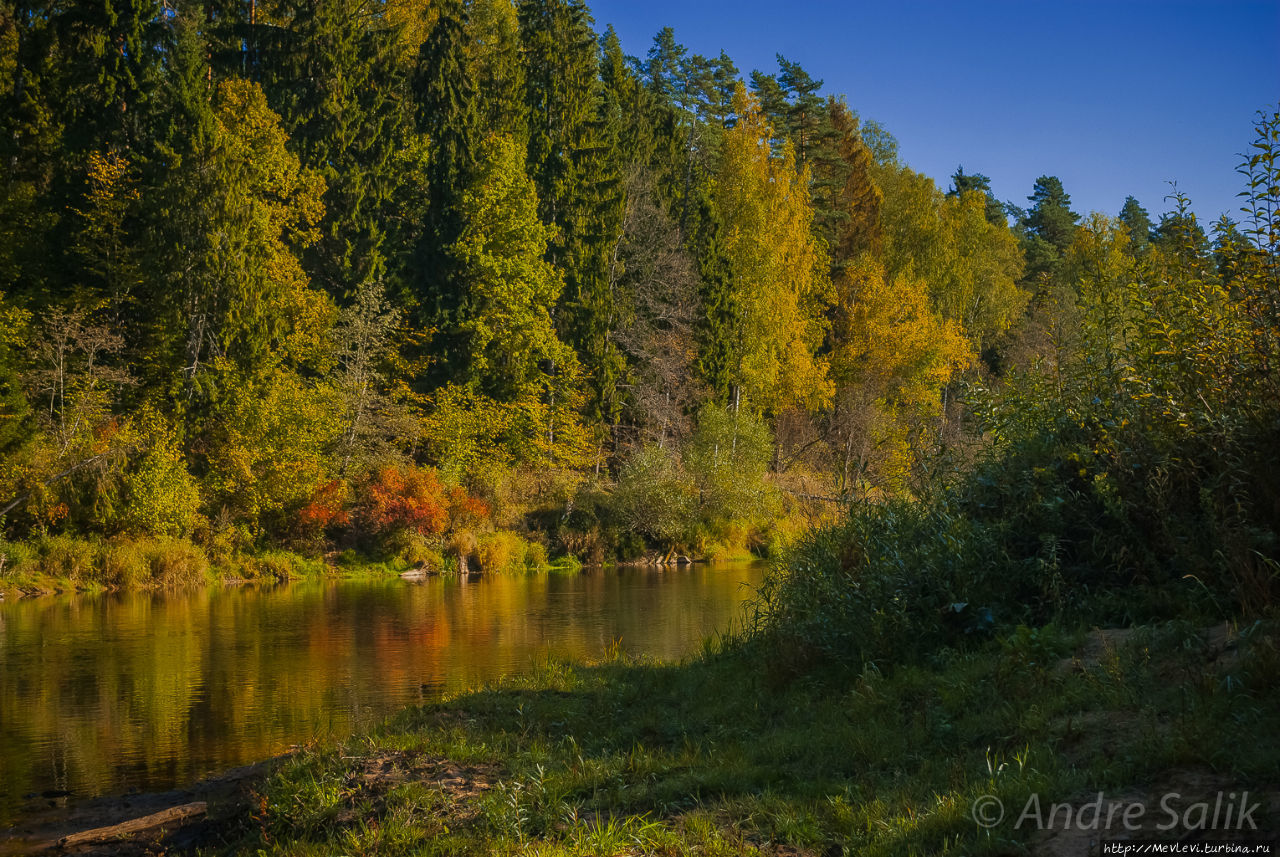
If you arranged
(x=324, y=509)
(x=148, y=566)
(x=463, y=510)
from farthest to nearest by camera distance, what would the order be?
(x=463, y=510)
(x=324, y=509)
(x=148, y=566)

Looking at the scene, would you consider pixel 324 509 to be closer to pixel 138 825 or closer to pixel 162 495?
pixel 162 495

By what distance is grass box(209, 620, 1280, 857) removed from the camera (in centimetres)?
606

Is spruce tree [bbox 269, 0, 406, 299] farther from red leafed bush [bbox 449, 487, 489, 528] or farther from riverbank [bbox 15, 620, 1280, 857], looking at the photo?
riverbank [bbox 15, 620, 1280, 857]

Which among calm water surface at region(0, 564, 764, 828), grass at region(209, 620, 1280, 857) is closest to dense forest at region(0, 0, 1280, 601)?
calm water surface at region(0, 564, 764, 828)

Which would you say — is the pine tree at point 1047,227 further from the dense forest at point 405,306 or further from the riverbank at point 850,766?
the riverbank at point 850,766

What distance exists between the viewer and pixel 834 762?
768cm

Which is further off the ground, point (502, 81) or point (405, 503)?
point (502, 81)

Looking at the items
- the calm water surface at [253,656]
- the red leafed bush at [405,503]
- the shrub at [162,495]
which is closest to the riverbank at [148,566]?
the shrub at [162,495]

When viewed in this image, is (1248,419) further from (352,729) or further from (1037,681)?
(352,729)

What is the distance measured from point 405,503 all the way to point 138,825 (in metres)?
25.6

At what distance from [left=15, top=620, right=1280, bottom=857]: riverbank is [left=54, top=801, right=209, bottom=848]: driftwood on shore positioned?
1.29ft

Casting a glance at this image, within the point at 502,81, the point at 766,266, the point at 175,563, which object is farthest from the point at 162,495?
the point at 766,266

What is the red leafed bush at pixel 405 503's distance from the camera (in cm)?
3378

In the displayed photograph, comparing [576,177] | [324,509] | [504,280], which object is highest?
[576,177]
